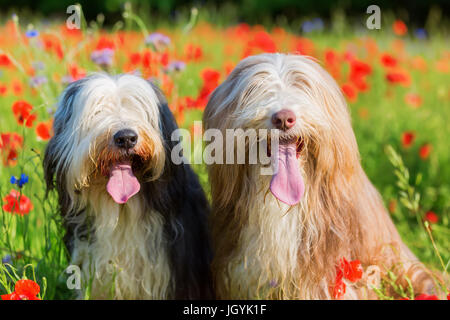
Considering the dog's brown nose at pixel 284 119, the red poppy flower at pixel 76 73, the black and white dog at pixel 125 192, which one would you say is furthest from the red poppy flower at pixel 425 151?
the red poppy flower at pixel 76 73

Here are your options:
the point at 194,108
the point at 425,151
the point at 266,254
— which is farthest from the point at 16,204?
the point at 425,151

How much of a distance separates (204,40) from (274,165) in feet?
16.6

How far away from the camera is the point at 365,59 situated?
6.95 metres

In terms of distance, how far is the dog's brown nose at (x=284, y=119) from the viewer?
8.92 feet

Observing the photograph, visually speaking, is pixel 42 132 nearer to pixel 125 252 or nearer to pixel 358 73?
pixel 125 252

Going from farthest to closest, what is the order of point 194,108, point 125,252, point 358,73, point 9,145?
point 358,73 < point 194,108 < point 9,145 < point 125,252

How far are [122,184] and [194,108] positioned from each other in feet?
5.45

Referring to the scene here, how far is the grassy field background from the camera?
3.49 m

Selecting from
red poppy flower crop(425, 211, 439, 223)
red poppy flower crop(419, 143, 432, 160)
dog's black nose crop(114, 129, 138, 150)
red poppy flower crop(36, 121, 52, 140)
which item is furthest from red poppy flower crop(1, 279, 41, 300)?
red poppy flower crop(419, 143, 432, 160)

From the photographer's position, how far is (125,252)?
3242mm

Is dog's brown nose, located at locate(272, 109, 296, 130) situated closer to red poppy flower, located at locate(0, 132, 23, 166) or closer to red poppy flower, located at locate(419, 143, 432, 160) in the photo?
red poppy flower, located at locate(0, 132, 23, 166)
